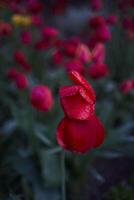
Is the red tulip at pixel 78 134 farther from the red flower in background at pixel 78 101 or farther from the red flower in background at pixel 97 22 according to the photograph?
the red flower in background at pixel 97 22

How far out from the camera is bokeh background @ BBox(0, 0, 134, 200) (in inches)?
70.4

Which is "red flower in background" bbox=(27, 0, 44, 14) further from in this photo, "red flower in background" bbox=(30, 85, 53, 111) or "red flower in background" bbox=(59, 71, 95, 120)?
"red flower in background" bbox=(59, 71, 95, 120)

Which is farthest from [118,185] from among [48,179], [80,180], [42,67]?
[42,67]

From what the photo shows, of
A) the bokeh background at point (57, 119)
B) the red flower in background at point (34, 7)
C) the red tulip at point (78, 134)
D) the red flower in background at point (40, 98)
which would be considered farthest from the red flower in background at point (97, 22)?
the red tulip at point (78, 134)

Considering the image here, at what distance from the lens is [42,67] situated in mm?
2521

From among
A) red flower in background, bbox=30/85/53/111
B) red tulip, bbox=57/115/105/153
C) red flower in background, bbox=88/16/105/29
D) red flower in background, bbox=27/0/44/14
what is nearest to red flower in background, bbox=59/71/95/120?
red tulip, bbox=57/115/105/153

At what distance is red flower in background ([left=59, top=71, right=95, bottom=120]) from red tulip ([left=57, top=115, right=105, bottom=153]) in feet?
0.13

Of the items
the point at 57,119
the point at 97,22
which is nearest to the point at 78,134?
the point at 57,119

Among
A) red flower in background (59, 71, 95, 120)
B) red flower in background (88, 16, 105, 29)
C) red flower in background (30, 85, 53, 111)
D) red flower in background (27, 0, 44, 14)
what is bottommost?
red flower in background (27, 0, 44, 14)

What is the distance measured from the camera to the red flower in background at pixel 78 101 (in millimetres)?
1081

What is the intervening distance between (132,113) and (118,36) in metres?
0.63

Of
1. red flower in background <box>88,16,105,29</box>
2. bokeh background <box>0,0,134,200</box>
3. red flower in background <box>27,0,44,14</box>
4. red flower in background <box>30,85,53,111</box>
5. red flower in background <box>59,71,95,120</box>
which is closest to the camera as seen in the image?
red flower in background <box>59,71,95,120</box>

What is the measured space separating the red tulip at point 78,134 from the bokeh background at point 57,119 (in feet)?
1.35

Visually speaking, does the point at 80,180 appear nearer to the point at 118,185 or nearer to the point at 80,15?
the point at 118,185
